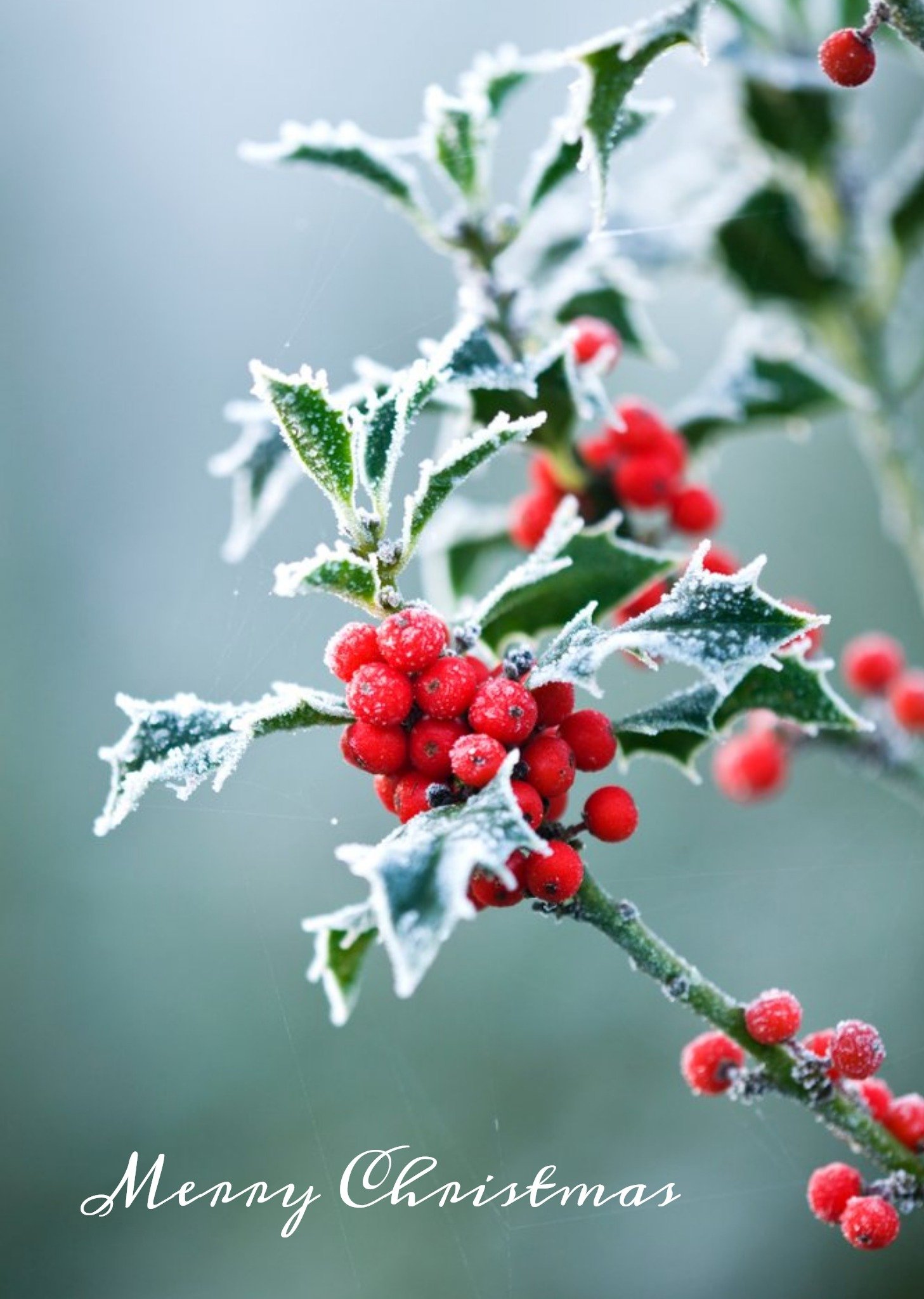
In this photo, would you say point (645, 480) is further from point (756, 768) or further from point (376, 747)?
point (376, 747)

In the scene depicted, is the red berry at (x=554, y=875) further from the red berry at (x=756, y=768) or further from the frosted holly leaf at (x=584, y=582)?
the red berry at (x=756, y=768)

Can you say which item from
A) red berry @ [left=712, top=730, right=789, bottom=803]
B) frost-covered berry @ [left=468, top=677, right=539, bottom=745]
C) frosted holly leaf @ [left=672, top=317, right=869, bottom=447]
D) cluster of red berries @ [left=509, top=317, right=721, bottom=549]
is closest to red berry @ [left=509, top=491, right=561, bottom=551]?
cluster of red berries @ [left=509, top=317, right=721, bottom=549]

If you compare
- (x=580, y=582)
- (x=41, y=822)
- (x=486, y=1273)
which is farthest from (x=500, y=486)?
(x=580, y=582)

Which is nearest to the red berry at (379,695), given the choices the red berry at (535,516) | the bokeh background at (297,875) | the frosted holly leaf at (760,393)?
the red berry at (535,516)

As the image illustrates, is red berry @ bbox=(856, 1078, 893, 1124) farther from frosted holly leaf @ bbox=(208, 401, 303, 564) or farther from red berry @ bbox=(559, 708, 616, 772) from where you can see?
frosted holly leaf @ bbox=(208, 401, 303, 564)

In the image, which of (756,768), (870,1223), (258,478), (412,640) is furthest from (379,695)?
(756,768)

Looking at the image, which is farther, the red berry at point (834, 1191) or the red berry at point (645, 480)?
the red berry at point (645, 480)
